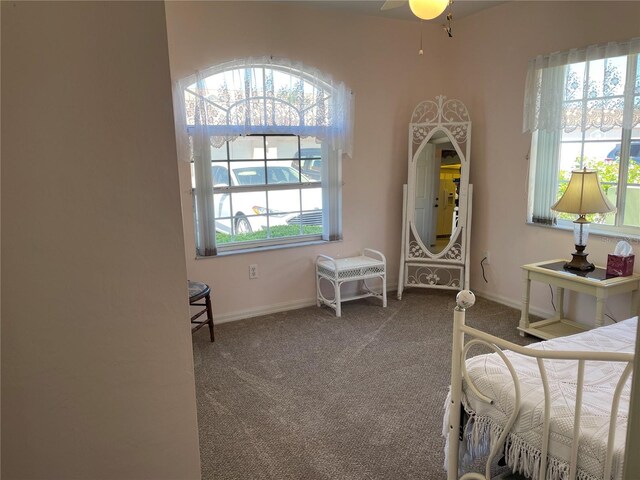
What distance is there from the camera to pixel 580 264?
3.33m

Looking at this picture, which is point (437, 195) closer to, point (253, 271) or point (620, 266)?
point (620, 266)

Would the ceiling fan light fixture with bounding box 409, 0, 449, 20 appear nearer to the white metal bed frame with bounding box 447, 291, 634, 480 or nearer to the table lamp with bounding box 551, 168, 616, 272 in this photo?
the white metal bed frame with bounding box 447, 291, 634, 480

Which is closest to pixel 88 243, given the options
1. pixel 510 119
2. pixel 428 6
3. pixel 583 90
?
pixel 428 6

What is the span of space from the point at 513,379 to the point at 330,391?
141cm

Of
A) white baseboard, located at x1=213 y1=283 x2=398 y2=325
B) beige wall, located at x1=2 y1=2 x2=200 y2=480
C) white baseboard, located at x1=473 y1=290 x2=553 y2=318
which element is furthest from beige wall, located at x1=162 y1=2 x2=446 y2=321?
beige wall, located at x1=2 y1=2 x2=200 y2=480

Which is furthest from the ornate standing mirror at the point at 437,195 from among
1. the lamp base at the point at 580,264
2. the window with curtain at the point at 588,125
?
the lamp base at the point at 580,264

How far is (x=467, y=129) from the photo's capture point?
4348mm

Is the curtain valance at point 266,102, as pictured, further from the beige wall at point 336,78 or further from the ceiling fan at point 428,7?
the ceiling fan at point 428,7

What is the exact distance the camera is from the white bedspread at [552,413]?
147 centimetres

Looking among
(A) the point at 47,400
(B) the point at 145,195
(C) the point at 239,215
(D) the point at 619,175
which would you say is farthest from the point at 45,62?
(D) the point at 619,175

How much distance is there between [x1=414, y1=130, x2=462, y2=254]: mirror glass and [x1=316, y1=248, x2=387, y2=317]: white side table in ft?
1.90

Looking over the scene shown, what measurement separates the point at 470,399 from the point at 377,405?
2.98 ft

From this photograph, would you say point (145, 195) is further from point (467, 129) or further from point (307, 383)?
point (467, 129)

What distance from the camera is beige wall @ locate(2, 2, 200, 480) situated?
628 mm
